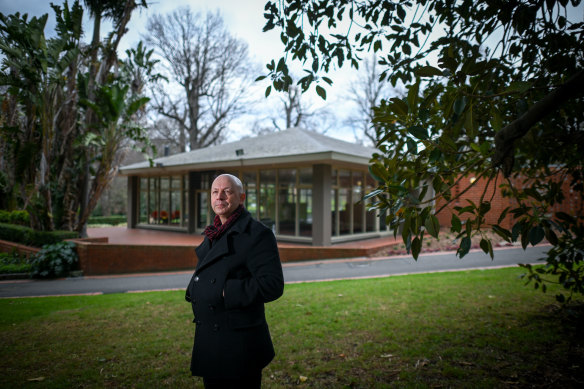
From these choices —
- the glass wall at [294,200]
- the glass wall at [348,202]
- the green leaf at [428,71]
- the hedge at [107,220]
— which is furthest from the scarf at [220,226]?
the hedge at [107,220]

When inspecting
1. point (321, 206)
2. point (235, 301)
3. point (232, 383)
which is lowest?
point (232, 383)

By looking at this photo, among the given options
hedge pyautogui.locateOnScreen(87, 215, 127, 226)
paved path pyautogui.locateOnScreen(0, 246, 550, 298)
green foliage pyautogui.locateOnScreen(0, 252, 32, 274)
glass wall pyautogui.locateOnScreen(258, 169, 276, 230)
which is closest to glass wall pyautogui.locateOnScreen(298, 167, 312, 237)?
glass wall pyautogui.locateOnScreen(258, 169, 276, 230)

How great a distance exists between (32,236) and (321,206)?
350 inches

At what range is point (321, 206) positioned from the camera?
12.5 metres

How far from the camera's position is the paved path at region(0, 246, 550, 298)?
6.89 meters

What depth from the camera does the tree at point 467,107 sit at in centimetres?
199

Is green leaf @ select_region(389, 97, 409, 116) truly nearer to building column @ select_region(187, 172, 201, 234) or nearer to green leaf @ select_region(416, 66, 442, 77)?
green leaf @ select_region(416, 66, 442, 77)

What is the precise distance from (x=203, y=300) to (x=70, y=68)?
1078cm

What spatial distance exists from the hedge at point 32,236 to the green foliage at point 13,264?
30.1 inches

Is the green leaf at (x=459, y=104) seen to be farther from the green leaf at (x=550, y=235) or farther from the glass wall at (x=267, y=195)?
the glass wall at (x=267, y=195)

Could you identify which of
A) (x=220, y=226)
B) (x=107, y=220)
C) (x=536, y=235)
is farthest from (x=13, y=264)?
(x=107, y=220)

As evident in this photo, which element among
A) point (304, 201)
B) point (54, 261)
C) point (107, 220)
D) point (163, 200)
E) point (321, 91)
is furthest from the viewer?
point (107, 220)

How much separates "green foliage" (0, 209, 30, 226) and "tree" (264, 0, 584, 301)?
12327mm

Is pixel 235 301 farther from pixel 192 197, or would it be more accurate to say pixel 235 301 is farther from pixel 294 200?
pixel 192 197
